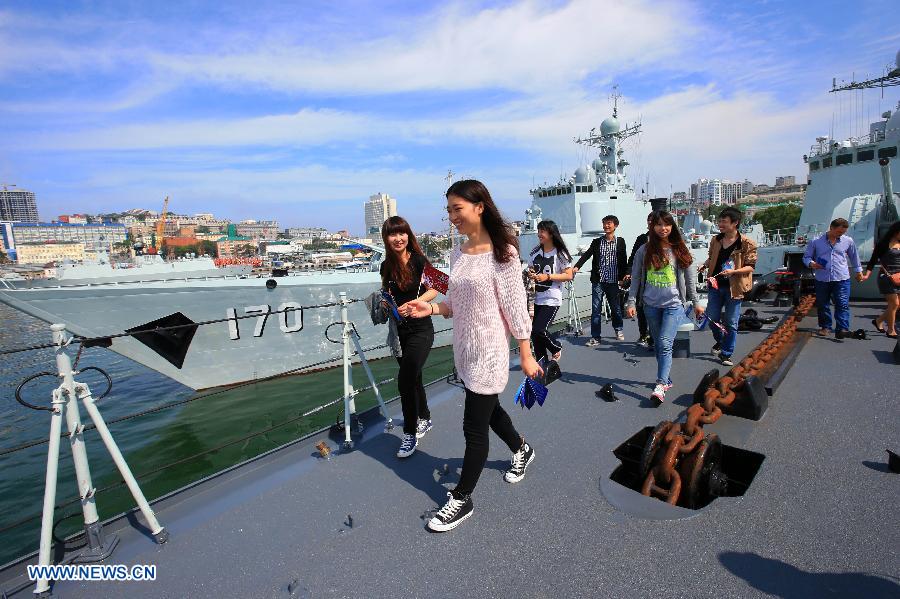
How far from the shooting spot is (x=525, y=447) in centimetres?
259

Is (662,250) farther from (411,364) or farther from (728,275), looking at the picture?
(411,364)

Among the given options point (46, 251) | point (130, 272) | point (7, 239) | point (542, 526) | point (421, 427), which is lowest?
point (542, 526)

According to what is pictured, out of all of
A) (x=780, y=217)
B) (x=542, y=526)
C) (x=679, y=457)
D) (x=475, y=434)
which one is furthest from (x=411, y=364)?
(x=780, y=217)

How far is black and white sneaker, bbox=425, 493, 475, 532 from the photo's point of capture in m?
2.11

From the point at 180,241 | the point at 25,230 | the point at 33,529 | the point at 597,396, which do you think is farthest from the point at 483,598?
the point at 25,230

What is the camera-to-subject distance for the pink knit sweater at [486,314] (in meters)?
2.03

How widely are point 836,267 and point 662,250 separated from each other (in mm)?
3227

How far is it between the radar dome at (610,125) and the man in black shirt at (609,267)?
759 inches

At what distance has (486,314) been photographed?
6.75ft

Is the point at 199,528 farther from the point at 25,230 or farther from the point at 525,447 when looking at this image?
the point at 25,230

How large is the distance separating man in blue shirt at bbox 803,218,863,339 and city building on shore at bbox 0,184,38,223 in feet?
750

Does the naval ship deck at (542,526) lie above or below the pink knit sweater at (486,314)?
below

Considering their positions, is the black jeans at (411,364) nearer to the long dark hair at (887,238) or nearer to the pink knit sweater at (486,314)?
the pink knit sweater at (486,314)

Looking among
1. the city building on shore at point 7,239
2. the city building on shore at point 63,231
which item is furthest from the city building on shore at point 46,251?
the city building on shore at point 63,231
